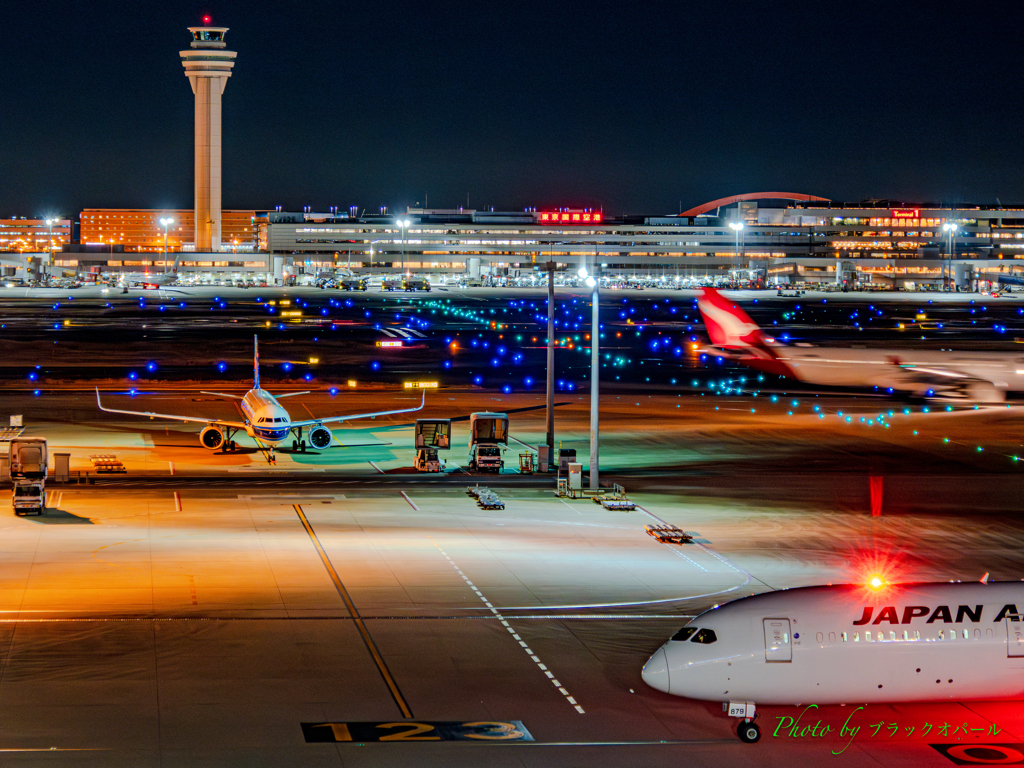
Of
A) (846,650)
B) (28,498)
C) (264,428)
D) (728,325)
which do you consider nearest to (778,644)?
(846,650)

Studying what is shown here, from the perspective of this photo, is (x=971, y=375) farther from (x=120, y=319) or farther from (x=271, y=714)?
(x=120, y=319)

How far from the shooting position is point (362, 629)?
107 ft

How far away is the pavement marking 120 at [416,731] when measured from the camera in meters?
24.8

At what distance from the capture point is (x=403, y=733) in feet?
82.2

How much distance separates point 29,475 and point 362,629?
22710mm

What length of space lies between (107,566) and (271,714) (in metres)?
15.5

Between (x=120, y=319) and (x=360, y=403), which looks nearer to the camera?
(x=360, y=403)

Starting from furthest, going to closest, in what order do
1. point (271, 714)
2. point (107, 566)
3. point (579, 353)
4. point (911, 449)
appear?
1. point (579, 353)
2. point (911, 449)
3. point (107, 566)
4. point (271, 714)

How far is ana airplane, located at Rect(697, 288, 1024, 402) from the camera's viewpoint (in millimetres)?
79062

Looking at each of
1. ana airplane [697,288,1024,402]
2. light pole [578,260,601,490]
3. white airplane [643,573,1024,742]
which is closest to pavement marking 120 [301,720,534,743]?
white airplane [643,573,1024,742]

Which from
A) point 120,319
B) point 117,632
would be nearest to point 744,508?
point 117,632

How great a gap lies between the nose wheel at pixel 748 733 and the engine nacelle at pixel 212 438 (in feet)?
147

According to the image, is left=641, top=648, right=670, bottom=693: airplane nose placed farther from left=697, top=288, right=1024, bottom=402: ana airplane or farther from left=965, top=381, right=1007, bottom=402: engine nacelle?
left=965, top=381, right=1007, bottom=402: engine nacelle

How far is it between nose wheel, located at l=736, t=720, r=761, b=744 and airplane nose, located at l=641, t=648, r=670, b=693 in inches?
68.4
